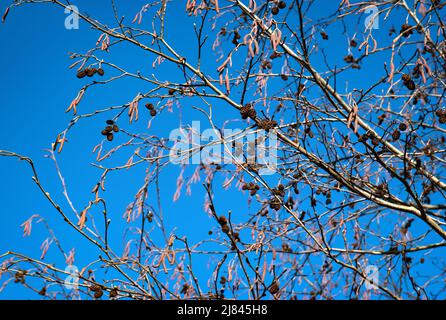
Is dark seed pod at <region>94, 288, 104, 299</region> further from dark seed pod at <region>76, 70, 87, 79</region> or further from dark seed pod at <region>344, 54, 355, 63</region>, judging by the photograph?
dark seed pod at <region>344, 54, 355, 63</region>

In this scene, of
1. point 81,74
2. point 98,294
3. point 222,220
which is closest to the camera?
point 222,220

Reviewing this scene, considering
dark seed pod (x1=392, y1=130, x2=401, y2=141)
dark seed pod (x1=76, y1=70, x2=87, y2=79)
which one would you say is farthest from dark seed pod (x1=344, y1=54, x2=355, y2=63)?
dark seed pod (x1=76, y1=70, x2=87, y2=79)

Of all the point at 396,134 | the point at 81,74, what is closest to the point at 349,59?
the point at 396,134

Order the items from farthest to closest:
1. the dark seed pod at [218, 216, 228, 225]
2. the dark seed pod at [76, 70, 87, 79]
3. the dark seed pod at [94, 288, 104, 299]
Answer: the dark seed pod at [76, 70, 87, 79], the dark seed pod at [94, 288, 104, 299], the dark seed pod at [218, 216, 228, 225]

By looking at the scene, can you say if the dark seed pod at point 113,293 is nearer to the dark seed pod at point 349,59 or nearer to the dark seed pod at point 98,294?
the dark seed pod at point 98,294

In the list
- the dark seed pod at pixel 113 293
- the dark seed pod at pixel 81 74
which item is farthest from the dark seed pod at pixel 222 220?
the dark seed pod at pixel 81 74

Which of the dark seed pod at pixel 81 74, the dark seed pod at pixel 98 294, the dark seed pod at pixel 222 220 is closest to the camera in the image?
the dark seed pod at pixel 222 220

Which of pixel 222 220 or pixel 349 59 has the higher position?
pixel 349 59

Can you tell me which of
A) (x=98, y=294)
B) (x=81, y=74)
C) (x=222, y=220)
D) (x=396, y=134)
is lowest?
(x=98, y=294)

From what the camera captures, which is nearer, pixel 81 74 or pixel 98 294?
pixel 98 294

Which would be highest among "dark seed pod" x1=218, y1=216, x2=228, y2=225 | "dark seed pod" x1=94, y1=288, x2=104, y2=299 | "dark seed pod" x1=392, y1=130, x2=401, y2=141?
"dark seed pod" x1=392, y1=130, x2=401, y2=141

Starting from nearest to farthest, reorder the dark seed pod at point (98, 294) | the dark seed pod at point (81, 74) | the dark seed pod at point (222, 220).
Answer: the dark seed pod at point (222, 220)
the dark seed pod at point (98, 294)
the dark seed pod at point (81, 74)

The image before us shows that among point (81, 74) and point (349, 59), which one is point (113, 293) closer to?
point (81, 74)
